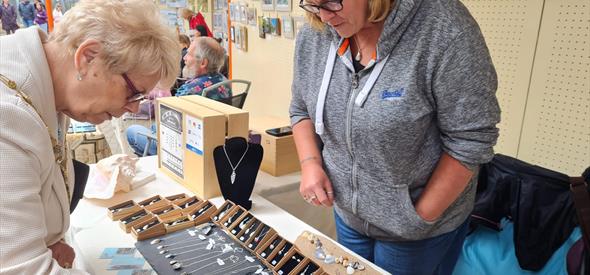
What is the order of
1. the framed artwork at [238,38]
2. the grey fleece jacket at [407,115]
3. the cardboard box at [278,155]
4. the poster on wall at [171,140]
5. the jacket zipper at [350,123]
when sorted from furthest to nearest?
the framed artwork at [238,38] → the cardboard box at [278,155] → the poster on wall at [171,140] → the jacket zipper at [350,123] → the grey fleece jacket at [407,115]

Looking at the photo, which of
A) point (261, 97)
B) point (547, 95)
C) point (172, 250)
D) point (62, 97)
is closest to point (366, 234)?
point (172, 250)

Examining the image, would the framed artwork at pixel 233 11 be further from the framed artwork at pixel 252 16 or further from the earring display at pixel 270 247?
the earring display at pixel 270 247

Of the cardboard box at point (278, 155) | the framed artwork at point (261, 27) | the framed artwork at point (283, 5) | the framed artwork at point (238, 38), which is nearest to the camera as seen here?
the cardboard box at point (278, 155)

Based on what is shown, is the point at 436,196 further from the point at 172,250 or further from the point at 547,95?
the point at 547,95

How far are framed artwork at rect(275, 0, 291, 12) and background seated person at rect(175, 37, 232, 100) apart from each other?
550 mm

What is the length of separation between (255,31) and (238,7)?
37 cm

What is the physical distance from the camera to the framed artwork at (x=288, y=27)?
10.4ft

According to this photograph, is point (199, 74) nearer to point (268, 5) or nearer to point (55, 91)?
point (268, 5)

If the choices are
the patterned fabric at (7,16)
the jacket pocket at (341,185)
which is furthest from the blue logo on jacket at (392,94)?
the patterned fabric at (7,16)

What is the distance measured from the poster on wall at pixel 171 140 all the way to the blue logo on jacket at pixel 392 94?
34.5 inches

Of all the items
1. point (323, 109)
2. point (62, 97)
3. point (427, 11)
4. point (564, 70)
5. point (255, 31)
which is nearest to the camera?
point (62, 97)

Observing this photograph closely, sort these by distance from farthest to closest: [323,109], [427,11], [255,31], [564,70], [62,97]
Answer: [255,31] → [564,70] → [323,109] → [427,11] → [62,97]

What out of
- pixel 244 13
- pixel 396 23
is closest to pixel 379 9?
pixel 396 23

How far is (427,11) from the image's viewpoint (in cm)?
100
